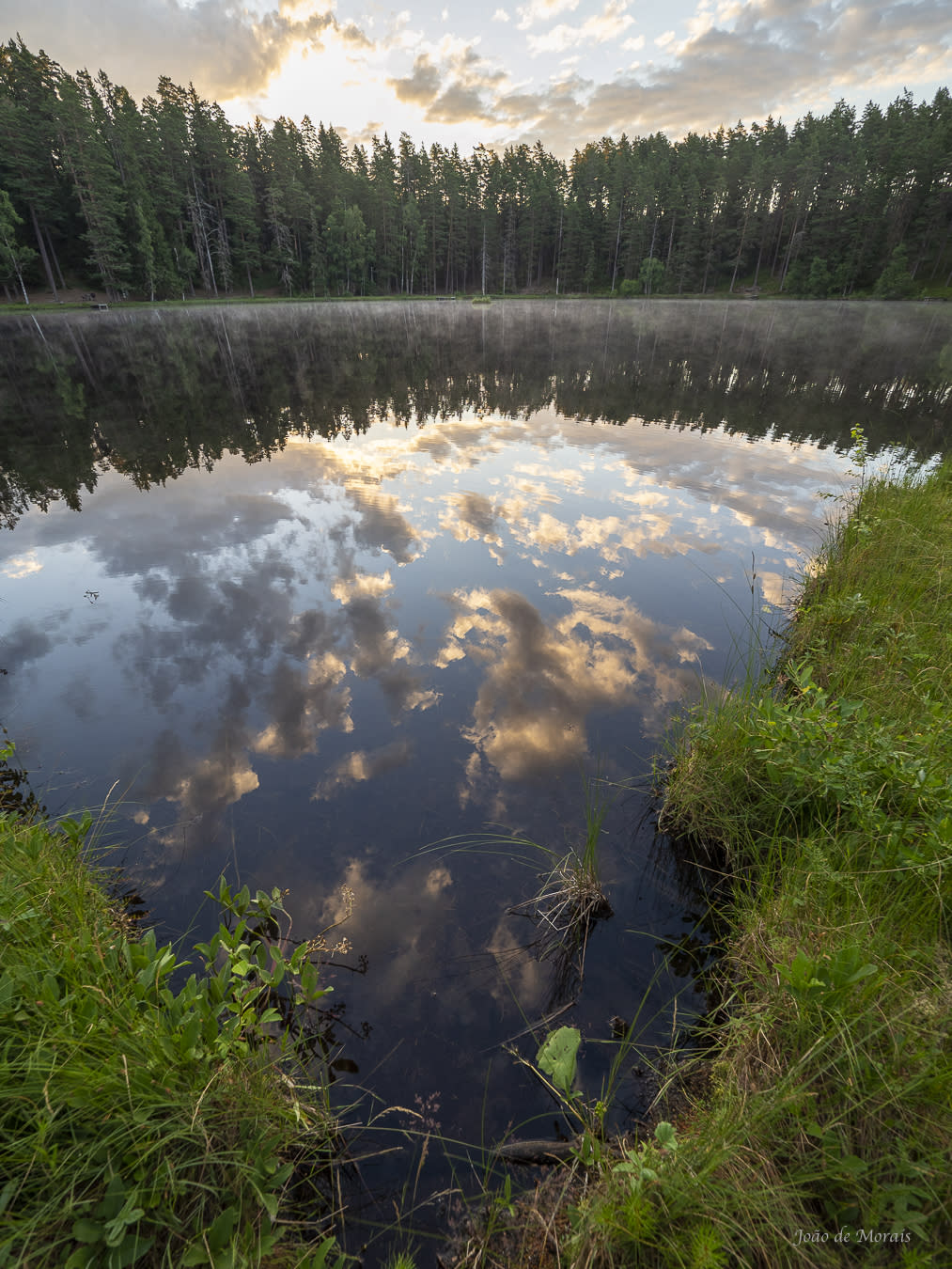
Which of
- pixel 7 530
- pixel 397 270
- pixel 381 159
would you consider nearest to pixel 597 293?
pixel 397 270

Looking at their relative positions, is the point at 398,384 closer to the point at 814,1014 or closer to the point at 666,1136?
the point at 814,1014

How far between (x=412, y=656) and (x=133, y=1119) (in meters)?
4.60

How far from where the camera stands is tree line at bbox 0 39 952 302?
182 feet

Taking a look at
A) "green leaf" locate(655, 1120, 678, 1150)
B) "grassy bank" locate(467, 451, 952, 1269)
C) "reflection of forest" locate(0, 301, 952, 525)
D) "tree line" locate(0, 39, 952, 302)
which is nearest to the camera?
"grassy bank" locate(467, 451, 952, 1269)

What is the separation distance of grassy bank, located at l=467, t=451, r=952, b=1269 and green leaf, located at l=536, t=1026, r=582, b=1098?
1.08 feet

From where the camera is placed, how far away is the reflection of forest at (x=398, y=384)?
→ 13656mm

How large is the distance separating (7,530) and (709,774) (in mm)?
11586

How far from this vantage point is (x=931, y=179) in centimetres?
5953

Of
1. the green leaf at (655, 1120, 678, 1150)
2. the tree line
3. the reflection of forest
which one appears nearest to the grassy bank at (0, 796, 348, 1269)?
the green leaf at (655, 1120, 678, 1150)

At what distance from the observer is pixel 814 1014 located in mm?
2221

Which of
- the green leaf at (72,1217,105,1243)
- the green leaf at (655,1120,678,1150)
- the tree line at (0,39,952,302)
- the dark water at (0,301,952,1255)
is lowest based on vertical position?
the dark water at (0,301,952,1255)

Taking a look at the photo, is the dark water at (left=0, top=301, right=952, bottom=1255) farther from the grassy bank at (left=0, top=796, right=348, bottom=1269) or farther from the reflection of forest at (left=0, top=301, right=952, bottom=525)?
the grassy bank at (left=0, top=796, right=348, bottom=1269)

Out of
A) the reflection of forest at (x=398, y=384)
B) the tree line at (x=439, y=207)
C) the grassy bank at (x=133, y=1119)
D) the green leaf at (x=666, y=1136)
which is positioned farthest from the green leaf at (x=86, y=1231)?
the tree line at (x=439, y=207)

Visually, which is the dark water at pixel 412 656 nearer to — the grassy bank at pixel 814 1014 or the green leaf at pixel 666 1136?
the grassy bank at pixel 814 1014
